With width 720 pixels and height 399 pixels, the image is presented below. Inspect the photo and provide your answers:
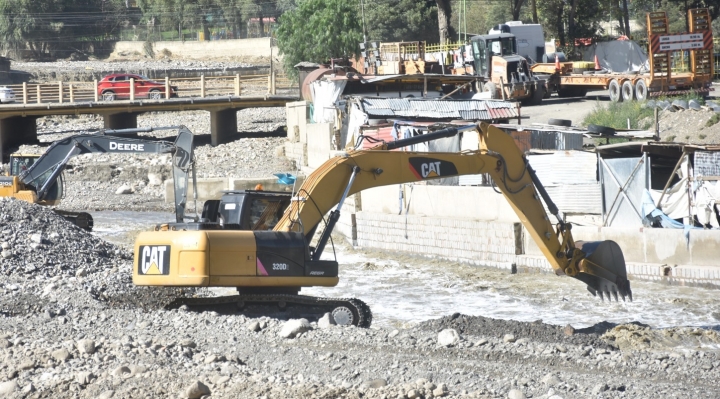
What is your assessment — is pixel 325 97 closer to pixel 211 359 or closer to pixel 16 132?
pixel 16 132

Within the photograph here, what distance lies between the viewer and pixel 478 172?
1316cm

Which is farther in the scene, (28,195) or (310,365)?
(28,195)

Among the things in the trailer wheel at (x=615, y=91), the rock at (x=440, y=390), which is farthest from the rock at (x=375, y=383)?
→ the trailer wheel at (x=615, y=91)

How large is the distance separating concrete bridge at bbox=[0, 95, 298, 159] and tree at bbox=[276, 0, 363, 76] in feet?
21.9

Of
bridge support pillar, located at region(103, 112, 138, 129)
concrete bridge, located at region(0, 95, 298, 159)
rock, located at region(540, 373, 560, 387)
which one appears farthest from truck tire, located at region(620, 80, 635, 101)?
rock, located at region(540, 373, 560, 387)

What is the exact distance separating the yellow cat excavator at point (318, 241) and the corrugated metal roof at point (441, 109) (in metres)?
16.3

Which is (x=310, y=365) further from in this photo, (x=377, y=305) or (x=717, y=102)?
(x=717, y=102)

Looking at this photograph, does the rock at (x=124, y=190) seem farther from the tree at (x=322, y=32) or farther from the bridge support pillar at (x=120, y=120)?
the tree at (x=322, y=32)

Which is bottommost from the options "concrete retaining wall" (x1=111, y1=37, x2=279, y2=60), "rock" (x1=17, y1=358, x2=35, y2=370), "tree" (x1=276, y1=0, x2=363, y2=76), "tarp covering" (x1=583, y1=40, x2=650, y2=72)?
"rock" (x1=17, y1=358, x2=35, y2=370)

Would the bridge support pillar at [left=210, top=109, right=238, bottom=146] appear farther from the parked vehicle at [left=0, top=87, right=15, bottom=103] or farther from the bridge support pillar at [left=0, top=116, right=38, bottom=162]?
the parked vehicle at [left=0, top=87, right=15, bottom=103]

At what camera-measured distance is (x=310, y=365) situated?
1020cm

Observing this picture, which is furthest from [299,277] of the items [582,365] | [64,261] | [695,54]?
[695,54]

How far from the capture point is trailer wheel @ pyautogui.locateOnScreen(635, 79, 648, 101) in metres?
32.1

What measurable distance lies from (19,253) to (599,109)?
814 inches
